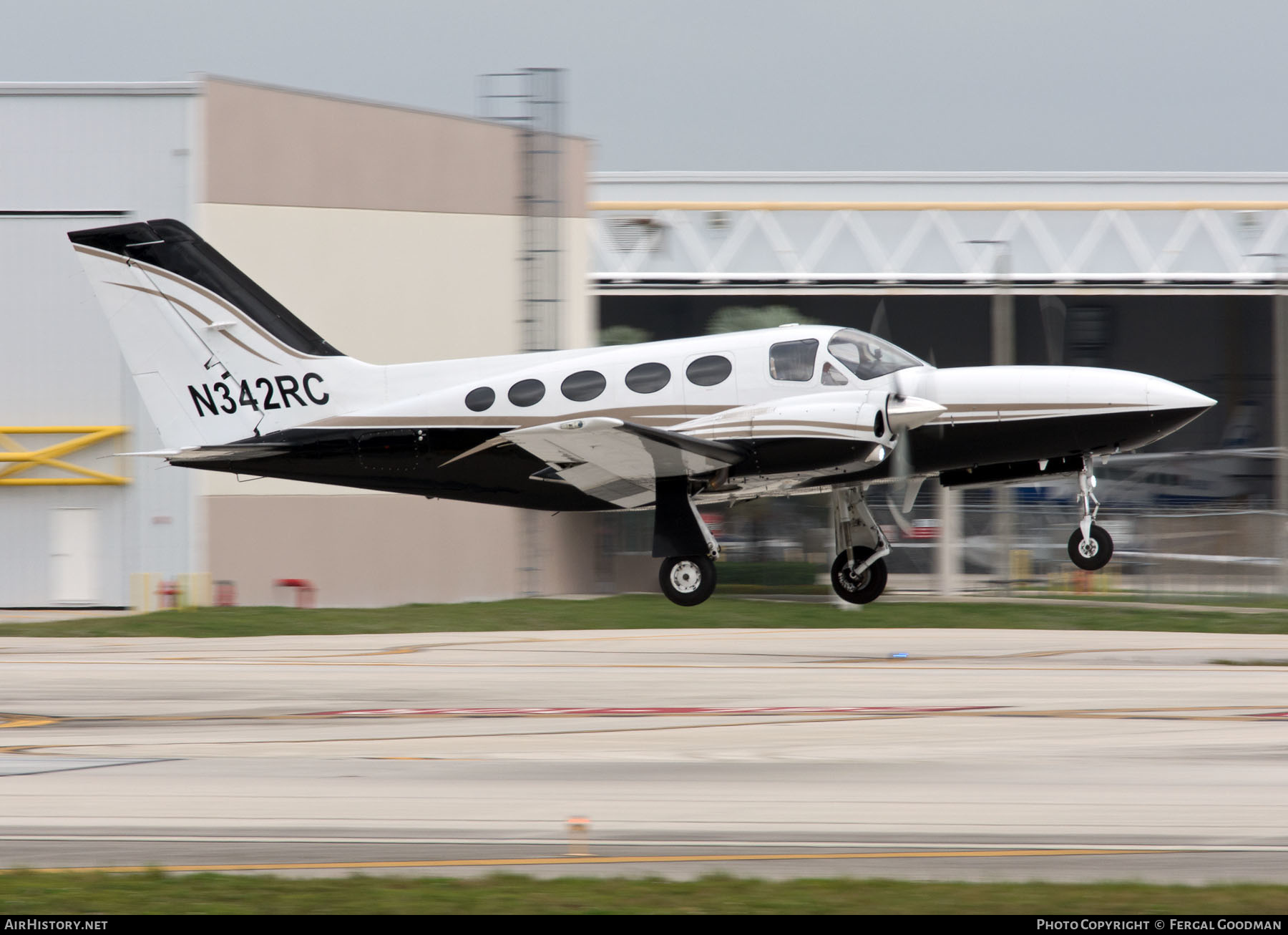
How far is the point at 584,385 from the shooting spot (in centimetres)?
1684

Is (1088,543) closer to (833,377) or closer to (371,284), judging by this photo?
(833,377)

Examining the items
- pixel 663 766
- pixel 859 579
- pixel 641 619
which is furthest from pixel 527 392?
pixel 663 766

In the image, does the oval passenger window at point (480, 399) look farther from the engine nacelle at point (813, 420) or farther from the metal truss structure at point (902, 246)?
the metal truss structure at point (902, 246)

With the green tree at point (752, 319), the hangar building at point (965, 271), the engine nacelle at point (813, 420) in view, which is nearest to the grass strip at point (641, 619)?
the engine nacelle at point (813, 420)

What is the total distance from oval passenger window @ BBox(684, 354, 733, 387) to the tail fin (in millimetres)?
4712

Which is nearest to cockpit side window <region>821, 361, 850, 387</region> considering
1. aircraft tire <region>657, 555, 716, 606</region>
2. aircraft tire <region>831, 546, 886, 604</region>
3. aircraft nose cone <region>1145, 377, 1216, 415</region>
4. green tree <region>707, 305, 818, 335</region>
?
aircraft tire <region>831, 546, 886, 604</region>

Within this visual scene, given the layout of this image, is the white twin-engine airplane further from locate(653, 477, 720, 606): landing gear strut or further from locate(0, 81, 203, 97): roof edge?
locate(0, 81, 203, 97): roof edge

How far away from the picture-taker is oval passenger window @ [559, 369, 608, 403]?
1678cm

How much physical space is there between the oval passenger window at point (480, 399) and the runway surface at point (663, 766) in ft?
11.2

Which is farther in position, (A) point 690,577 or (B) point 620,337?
(B) point 620,337

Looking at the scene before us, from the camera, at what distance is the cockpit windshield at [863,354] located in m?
15.9

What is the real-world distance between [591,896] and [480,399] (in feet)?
37.8

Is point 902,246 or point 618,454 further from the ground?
point 902,246

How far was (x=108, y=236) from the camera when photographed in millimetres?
18469
